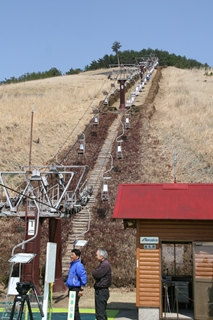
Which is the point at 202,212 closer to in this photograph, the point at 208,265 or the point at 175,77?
the point at 208,265

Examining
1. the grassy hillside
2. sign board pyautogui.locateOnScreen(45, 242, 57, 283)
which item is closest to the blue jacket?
sign board pyautogui.locateOnScreen(45, 242, 57, 283)

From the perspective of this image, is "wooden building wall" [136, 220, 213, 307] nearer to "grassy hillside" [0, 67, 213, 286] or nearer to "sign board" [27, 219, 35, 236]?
"sign board" [27, 219, 35, 236]

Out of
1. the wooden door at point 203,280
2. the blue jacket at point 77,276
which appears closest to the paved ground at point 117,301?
the wooden door at point 203,280

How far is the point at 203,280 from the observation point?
39.8 ft

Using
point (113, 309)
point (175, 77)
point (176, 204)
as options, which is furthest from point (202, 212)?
point (175, 77)

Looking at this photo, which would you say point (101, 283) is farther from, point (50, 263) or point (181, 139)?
point (181, 139)

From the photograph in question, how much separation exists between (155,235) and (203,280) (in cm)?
158

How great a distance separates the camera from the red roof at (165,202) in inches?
489

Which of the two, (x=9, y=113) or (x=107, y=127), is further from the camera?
(x=9, y=113)

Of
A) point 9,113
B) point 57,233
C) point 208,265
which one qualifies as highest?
point 9,113

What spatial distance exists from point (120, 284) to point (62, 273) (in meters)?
2.20

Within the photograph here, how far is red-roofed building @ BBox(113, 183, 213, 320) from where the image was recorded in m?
12.2

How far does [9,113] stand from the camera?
1519 inches

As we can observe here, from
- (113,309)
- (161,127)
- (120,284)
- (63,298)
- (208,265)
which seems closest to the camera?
(208,265)
